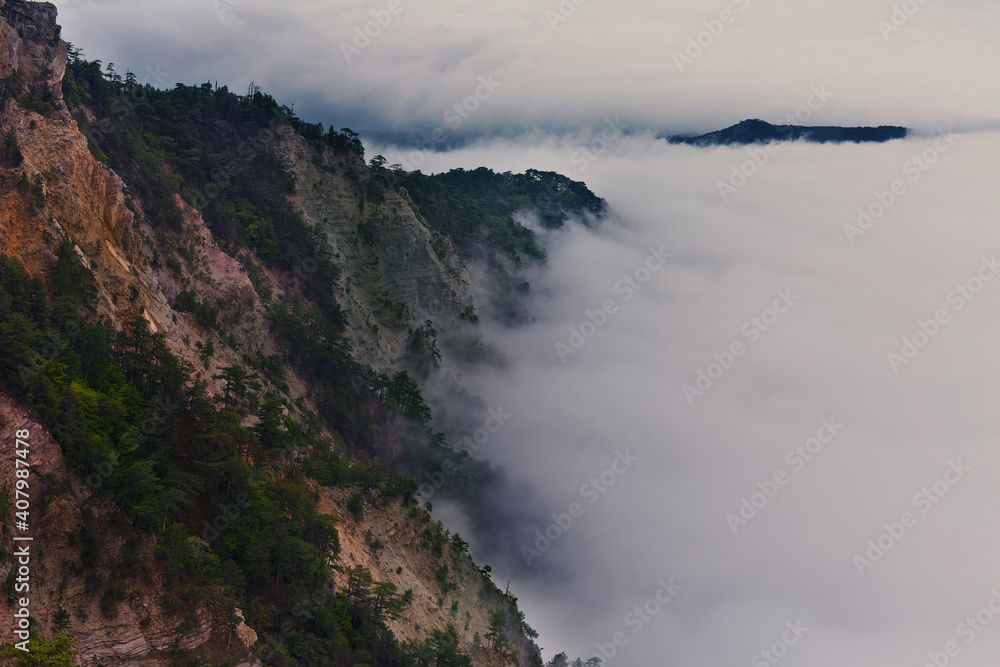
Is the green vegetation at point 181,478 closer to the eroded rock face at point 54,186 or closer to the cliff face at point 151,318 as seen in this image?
the cliff face at point 151,318

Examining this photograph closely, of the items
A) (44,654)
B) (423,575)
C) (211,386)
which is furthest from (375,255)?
(44,654)

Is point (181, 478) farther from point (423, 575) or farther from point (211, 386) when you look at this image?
point (423, 575)

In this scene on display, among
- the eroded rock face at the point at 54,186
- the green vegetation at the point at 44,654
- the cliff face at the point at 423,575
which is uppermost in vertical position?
the eroded rock face at the point at 54,186

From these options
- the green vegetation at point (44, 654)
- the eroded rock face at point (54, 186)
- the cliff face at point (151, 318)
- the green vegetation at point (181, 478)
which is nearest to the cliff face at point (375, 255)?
the cliff face at point (151, 318)

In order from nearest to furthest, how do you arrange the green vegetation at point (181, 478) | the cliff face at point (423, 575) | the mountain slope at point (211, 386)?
the mountain slope at point (211, 386)
the green vegetation at point (181, 478)
the cliff face at point (423, 575)

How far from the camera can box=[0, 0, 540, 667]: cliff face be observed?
3259cm

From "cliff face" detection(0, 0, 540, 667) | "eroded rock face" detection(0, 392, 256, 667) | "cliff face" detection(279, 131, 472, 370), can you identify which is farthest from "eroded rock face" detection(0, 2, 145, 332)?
"cliff face" detection(279, 131, 472, 370)

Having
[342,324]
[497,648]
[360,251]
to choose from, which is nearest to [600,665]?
[497,648]

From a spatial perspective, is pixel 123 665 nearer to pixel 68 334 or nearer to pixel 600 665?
pixel 68 334

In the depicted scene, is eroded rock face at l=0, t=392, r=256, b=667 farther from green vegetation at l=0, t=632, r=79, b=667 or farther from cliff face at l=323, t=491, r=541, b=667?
cliff face at l=323, t=491, r=541, b=667

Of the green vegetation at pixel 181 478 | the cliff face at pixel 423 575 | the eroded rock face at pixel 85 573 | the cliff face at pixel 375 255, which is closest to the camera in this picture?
the eroded rock face at pixel 85 573

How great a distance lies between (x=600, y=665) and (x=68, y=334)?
222 feet

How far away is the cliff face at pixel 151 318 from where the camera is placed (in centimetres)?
3259

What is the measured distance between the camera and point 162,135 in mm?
79625
